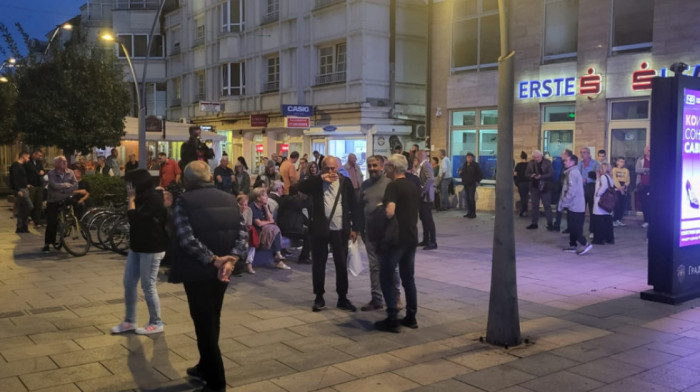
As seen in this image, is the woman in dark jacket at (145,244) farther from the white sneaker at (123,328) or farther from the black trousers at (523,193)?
the black trousers at (523,193)

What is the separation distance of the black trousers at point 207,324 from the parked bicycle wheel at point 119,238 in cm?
740

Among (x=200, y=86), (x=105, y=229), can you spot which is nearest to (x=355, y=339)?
(x=105, y=229)

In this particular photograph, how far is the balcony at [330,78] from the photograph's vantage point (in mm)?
27312

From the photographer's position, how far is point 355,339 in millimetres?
6613

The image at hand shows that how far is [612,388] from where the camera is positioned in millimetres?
5246

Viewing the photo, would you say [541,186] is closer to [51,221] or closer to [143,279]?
[51,221]

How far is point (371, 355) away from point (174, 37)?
3803 centimetres

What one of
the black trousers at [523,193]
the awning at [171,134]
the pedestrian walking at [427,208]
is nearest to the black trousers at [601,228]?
the pedestrian walking at [427,208]

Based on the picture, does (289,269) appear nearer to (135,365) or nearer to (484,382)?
(135,365)

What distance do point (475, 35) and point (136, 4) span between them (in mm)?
29296

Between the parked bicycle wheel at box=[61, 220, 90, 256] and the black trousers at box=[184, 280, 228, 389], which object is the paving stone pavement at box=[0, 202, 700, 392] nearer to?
the black trousers at box=[184, 280, 228, 389]

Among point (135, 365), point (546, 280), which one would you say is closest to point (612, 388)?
point (135, 365)

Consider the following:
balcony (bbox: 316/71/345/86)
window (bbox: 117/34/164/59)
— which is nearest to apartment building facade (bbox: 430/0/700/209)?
balcony (bbox: 316/71/345/86)

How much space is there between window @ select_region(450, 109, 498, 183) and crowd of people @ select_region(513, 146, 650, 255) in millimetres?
2700
